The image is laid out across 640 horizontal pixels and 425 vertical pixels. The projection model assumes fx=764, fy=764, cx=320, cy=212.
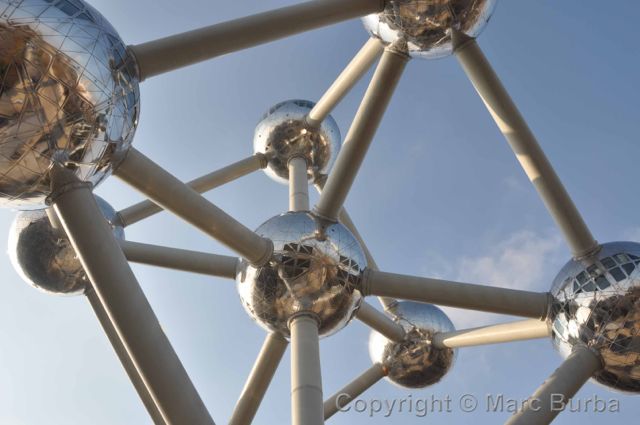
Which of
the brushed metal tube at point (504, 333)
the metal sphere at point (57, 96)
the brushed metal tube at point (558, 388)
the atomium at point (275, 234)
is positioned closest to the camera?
the metal sphere at point (57, 96)

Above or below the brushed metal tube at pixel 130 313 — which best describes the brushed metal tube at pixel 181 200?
above

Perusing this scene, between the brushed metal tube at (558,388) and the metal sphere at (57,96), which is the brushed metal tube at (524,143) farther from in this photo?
the metal sphere at (57,96)

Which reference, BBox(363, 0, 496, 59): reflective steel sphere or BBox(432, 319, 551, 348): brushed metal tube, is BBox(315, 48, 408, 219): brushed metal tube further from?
BBox(432, 319, 551, 348): brushed metal tube

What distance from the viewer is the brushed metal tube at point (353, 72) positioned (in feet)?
31.9

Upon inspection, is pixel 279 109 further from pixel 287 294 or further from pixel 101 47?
pixel 101 47

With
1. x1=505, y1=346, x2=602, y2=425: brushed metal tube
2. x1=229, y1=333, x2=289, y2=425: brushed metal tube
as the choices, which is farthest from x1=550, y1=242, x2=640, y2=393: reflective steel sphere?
x1=229, y1=333, x2=289, y2=425: brushed metal tube

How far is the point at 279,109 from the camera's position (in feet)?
41.2

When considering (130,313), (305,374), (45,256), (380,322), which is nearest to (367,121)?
(305,374)

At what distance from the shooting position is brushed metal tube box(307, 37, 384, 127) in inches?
382

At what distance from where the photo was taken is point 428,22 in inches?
317

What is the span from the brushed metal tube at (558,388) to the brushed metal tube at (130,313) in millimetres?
3382

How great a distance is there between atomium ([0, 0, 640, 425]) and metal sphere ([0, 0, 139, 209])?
11 mm

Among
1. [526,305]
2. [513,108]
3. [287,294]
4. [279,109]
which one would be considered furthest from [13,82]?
[279,109]

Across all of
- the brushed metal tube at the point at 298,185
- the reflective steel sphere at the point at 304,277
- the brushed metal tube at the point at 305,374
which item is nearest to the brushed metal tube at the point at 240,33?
the reflective steel sphere at the point at 304,277
